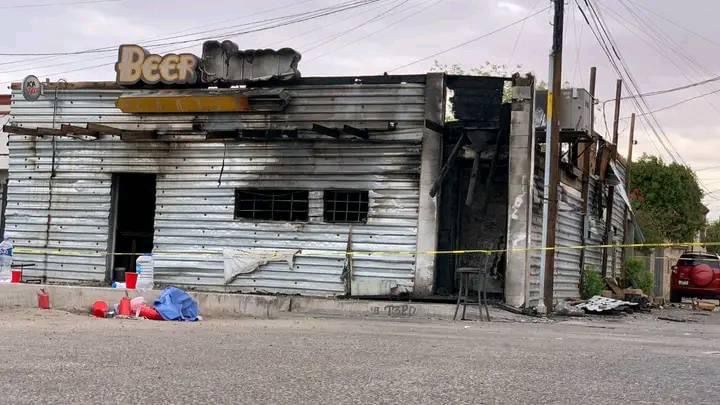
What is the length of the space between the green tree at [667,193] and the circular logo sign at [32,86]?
3816 cm

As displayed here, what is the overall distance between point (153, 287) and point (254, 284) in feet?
7.76

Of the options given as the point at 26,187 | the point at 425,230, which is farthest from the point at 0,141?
the point at 425,230

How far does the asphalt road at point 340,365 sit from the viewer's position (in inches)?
238

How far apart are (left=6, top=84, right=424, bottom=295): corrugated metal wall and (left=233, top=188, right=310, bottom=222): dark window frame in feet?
0.54

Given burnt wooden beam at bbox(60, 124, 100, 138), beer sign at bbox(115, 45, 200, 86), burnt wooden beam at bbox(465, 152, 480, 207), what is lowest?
burnt wooden beam at bbox(465, 152, 480, 207)

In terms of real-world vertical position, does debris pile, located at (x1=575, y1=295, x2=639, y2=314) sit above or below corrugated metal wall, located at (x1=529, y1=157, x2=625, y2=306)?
below

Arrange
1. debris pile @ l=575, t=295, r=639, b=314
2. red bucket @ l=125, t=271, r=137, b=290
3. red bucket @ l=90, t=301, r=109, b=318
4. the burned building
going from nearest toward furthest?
red bucket @ l=90, t=301, r=109, b=318
the burned building
red bucket @ l=125, t=271, r=137, b=290
debris pile @ l=575, t=295, r=639, b=314

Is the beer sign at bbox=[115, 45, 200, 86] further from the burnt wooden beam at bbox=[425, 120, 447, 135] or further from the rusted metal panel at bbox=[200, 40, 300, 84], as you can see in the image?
the burnt wooden beam at bbox=[425, 120, 447, 135]

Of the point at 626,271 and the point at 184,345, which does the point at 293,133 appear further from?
the point at 626,271

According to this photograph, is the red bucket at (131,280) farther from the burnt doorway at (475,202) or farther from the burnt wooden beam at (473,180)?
the burnt wooden beam at (473,180)

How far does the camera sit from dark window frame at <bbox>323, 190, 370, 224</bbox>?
1647 cm

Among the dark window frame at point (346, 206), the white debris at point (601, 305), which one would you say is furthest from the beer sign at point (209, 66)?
the white debris at point (601, 305)

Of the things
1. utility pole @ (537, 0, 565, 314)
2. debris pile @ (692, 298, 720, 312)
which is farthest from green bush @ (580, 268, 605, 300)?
utility pole @ (537, 0, 565, 314)

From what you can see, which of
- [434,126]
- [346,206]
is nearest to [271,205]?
[346,206]
